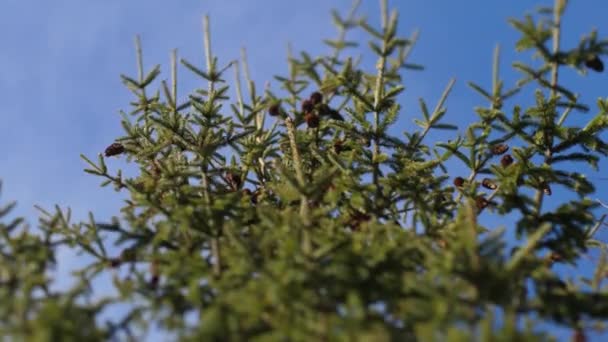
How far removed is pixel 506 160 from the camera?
32.0 feet

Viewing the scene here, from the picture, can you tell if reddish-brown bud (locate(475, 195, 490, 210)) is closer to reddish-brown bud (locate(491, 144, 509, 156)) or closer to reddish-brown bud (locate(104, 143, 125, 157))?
reddish-brown bud (locate(491, 144, 509, 156))

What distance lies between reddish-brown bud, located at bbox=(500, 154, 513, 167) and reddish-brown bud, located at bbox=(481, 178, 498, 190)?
362 millimetres

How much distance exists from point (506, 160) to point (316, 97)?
2.61 meters

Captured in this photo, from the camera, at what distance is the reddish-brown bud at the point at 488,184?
10.0 meters

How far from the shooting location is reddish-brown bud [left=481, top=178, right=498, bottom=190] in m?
10.0

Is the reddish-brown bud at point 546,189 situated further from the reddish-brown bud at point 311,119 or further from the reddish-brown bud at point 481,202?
the reddish-brown bud at point 311,119

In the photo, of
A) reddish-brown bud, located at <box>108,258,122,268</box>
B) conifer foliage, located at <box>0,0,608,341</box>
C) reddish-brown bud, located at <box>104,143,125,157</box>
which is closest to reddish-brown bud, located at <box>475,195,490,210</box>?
conifer foliage, located at <box>0,0,608,341</box>

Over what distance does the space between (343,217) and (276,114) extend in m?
1.50

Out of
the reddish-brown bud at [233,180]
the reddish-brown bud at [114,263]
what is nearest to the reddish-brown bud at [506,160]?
the reddish-brown bud at [233,180]

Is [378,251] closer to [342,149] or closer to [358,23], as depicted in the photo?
[358,23]

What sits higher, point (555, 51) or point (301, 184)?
point (555, 51)

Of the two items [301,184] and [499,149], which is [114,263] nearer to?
[301,184]

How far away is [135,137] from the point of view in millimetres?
10258

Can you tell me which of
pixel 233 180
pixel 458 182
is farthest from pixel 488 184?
pixel 233 180
